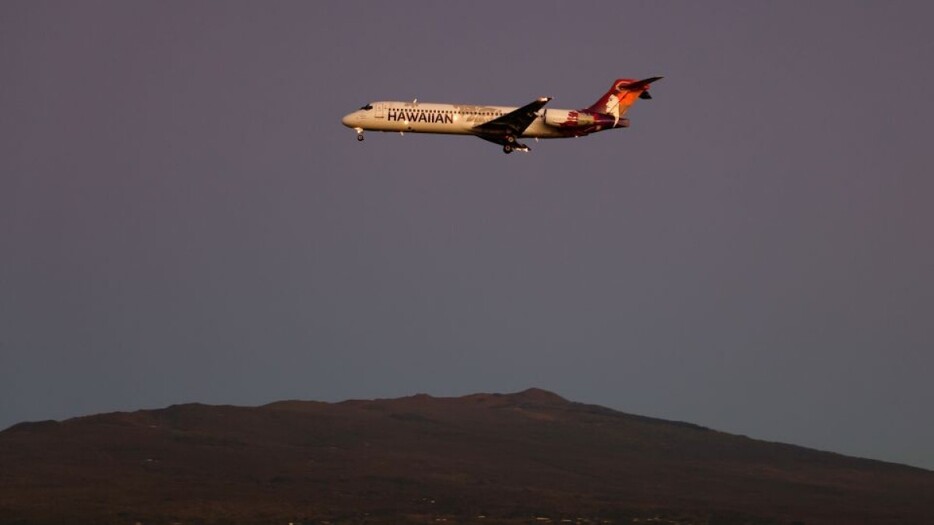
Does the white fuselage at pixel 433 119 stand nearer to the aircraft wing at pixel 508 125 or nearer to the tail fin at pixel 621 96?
the aircraft wing at pixel 508 125

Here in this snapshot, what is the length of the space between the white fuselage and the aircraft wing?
1018 mm

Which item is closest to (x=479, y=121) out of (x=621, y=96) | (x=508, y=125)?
(x=508, y=125)

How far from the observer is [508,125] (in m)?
118

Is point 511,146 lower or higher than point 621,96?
lower

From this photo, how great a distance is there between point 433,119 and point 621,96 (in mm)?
19986

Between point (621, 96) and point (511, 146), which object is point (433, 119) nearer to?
point (511, 146)

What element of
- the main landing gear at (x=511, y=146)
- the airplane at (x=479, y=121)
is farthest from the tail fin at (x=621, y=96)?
the main landing gear at (x=511, y=146)

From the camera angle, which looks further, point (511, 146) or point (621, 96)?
point (621, 96)

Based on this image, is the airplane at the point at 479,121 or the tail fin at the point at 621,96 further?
the tail fin at the point at 621,96

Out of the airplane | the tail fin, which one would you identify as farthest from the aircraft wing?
the tail fin

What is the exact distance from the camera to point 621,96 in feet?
431

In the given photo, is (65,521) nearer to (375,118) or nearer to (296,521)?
(296,521)

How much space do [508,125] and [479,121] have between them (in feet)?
9.78

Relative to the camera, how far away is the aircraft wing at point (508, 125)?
11719 cm
